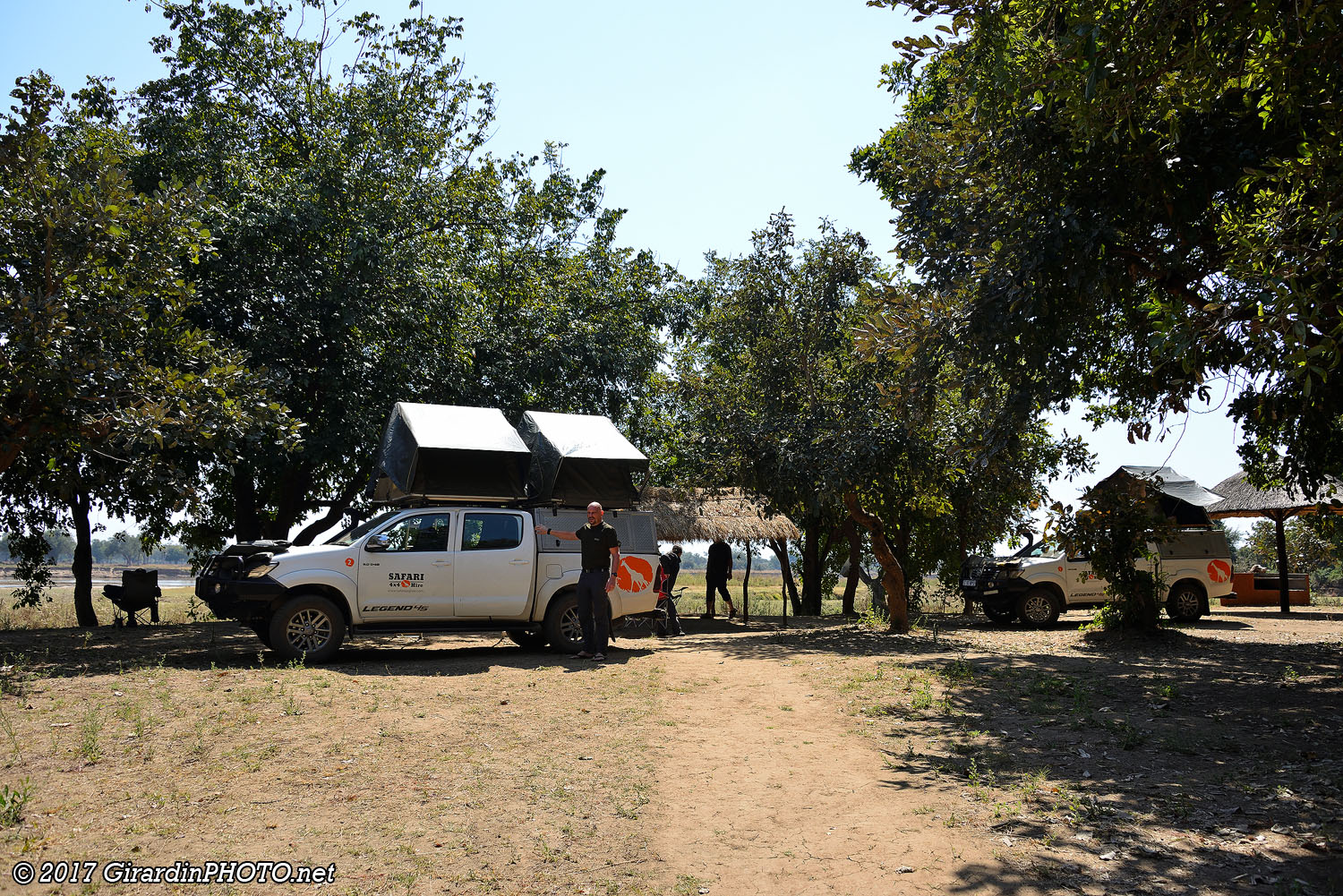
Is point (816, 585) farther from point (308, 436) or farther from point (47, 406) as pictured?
point (47, 406)

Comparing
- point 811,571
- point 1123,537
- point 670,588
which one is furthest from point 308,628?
Result: point 811,571

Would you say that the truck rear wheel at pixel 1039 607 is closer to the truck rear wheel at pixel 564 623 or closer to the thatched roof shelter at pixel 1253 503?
the thatched roof shelter at pixel 1253 503

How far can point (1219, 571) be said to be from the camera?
1967 cm

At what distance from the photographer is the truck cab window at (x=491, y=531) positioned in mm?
12039

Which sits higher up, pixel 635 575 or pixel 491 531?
pixel 491 531

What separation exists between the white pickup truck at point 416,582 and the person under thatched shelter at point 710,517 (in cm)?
792

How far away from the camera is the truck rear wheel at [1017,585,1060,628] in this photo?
19.6 metres

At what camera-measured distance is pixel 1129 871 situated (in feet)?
14.8

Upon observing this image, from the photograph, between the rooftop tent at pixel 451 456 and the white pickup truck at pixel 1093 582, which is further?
the white pickup truck at pixel 1093 582

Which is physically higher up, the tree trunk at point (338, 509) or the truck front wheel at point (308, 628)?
the tree trunk at point (338, 509)

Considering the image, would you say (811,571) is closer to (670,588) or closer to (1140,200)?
(670,588)

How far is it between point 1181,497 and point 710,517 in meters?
12.2

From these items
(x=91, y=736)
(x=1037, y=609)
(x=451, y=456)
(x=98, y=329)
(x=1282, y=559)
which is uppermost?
(x=98, y=329)

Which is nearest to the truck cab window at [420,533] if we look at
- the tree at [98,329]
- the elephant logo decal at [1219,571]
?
the tree at [98,329]
